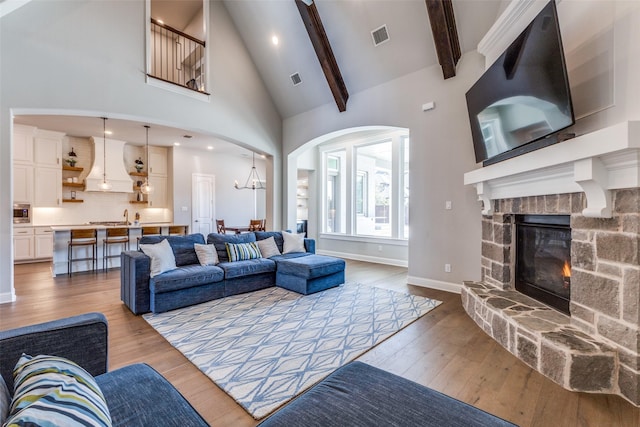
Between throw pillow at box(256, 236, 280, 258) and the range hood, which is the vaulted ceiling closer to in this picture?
throw pillow at box(256, 236, 280, 258)

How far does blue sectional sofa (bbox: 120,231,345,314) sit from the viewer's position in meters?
3.44

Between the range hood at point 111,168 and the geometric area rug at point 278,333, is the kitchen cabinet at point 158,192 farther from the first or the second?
the geometric area rug at point 278,333

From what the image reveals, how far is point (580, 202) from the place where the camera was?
2.30 metres

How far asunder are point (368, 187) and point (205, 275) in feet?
15.1

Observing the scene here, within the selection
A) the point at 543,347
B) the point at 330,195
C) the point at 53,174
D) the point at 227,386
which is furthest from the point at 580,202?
the point at 53,174

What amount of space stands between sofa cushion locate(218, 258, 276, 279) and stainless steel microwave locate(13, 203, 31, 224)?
590 cm

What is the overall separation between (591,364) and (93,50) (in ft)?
21.6

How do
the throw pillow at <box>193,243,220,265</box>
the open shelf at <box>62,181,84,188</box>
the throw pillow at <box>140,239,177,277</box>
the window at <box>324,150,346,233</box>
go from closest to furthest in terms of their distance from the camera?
the throw pillow at <box>140,239,177,277</box>, the throw pillow at <box>193,243,220,265</box>, the open shelf at <box>62,181,84,188</box>, the window at <box>324,150,346,233</box>

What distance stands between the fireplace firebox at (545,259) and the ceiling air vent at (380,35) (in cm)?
320

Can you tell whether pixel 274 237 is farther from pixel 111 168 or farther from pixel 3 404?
pixel 111 168

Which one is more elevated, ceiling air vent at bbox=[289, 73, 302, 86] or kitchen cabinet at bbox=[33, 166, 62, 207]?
ceiling air vent at bbox=[289, 73, 302, 86]

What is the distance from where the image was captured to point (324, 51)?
4.97 meters

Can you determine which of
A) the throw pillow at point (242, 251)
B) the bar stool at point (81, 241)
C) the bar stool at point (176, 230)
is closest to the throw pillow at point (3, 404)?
the throw pillow at point (242, 251)

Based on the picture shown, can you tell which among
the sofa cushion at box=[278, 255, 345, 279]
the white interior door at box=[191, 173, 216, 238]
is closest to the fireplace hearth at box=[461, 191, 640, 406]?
the sofa cushion at box=[278, 255, 345, 279]
